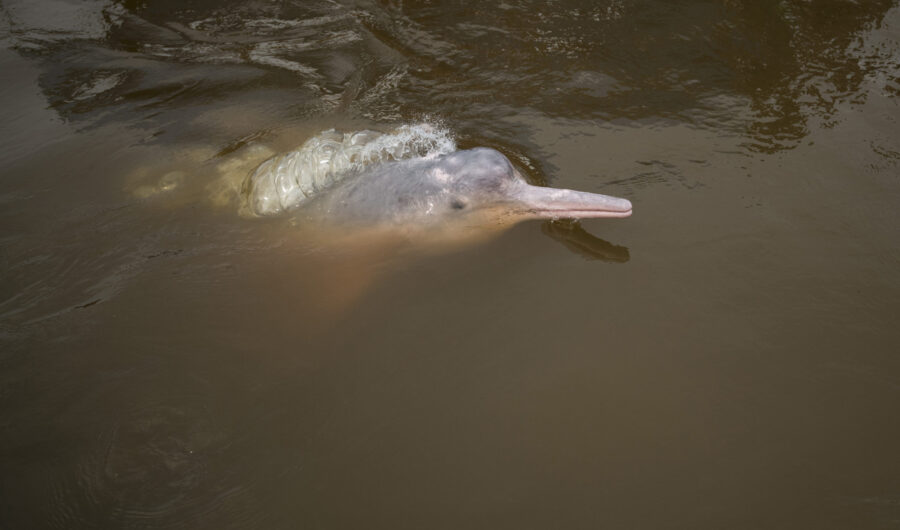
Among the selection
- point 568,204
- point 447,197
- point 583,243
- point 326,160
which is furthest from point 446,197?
point 326,160

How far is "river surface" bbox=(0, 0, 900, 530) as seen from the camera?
2.78 metres

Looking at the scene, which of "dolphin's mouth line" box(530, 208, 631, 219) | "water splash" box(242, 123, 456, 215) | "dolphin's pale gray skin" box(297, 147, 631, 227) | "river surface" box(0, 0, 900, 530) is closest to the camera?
"river surface" box(0, 0, 900, 530)

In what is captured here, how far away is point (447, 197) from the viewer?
4512 mm

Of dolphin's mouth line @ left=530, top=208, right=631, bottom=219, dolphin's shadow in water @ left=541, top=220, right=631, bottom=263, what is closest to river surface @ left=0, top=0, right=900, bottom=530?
dolphin's shadow in water @ left=541, top=220, right=631, bottom=263

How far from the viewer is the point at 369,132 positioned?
5613mm

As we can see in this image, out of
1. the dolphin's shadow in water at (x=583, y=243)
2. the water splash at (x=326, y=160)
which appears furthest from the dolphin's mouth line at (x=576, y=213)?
the water splash at (x=326, y=160)

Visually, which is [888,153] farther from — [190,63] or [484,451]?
[190,63]

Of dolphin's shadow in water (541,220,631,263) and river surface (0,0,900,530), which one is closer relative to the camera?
river surface (0,0,900,530)

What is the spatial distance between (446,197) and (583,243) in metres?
1.21

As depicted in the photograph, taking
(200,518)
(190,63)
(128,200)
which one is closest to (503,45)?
(190,63)

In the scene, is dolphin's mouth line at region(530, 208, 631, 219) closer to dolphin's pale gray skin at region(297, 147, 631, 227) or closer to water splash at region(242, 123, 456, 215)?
dolphin's pale gray skin at region(297, 147, 631, 227)

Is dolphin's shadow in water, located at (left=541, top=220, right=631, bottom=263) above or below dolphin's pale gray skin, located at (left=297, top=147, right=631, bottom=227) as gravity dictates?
below

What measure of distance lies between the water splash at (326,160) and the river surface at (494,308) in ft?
0.84

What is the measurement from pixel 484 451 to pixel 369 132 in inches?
149
